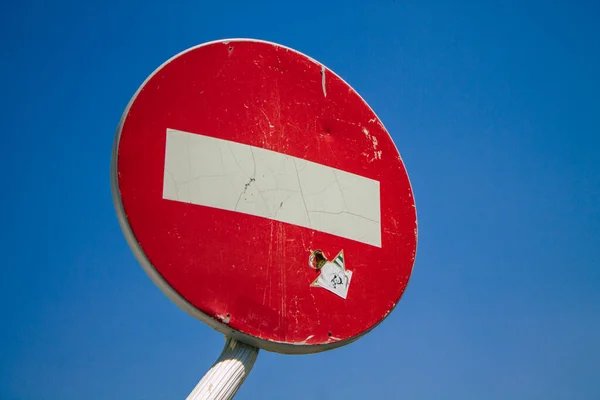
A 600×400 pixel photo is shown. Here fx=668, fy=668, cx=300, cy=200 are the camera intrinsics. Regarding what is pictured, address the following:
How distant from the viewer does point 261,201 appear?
8.57 ft

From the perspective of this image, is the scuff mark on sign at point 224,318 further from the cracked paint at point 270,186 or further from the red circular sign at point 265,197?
the cracked paint at point 270,186

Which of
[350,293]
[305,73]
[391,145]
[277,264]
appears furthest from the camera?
[391,145]

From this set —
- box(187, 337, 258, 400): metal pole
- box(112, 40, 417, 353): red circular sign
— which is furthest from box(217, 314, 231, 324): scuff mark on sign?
box(187, 337, 258, 400): metal pole

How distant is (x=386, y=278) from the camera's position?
2.87 meters

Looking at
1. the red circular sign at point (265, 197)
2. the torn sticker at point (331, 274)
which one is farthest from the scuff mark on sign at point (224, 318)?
the torn sticker at point (331, 274)

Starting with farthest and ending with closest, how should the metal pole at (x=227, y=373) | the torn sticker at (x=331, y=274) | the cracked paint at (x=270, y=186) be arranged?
the torn sticker at (x=331, y=274) → the cracked paint at (x=270, y=186) → the metal pole at (x=227, y=373)

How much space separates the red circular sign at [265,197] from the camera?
7.73 feet

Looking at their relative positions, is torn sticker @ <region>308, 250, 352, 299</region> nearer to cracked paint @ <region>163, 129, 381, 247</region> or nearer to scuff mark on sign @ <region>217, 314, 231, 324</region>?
cracked paint @ <region>163, 129, 381, 247</region>

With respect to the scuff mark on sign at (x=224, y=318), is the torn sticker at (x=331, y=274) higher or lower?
higher

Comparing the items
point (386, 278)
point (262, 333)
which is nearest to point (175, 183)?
point (262, 333)

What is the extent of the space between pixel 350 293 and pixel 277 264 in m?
0.37

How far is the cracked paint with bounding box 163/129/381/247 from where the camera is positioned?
2.48 m

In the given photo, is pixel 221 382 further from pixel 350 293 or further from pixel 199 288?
pixel 350 293

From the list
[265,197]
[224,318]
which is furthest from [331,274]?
[224,318]
